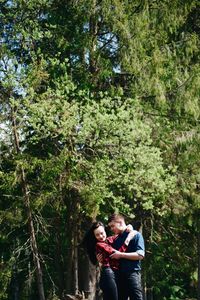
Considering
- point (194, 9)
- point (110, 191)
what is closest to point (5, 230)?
point (110, 191)

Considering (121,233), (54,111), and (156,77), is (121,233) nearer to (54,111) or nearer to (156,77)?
(54,111)

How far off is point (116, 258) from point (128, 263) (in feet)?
0.71

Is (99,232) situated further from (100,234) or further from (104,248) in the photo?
(104,248)

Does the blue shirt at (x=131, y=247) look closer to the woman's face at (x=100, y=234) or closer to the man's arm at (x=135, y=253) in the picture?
the man's arm at (x=135, y=253)

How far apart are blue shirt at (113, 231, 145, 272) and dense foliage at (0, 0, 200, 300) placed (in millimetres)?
8891

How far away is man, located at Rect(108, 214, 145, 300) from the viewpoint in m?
7.26

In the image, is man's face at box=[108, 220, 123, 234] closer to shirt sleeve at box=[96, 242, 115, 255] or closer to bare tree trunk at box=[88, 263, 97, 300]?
shirt sleeve at box=[96, 242, 115, 255]

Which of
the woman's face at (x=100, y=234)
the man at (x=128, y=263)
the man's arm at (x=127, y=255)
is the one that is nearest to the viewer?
the man's arm at (x=127, y=255)

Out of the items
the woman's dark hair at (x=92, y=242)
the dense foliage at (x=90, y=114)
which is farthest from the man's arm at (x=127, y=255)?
the dense foliage at (x=90, y=114)

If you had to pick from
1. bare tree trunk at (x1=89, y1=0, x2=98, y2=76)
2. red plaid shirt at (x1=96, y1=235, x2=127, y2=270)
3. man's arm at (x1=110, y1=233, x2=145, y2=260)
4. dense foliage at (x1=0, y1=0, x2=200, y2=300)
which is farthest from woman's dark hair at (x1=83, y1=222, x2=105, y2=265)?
bare tree trunk at (x1=89, y1=0, x2=98, y2=76)

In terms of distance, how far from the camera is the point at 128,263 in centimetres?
737

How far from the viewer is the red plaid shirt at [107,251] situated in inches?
287

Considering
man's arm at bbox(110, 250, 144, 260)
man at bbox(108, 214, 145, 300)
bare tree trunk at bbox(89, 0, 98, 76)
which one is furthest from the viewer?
bare tree trunk at bbox(89, 0, 98, 76)

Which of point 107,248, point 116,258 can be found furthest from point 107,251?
point 116,258
